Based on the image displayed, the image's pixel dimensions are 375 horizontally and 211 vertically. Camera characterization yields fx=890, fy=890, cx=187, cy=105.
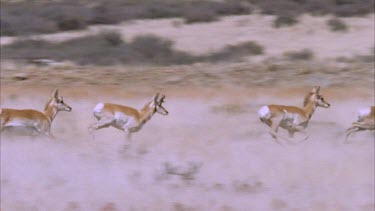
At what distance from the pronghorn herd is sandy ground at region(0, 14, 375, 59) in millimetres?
7354

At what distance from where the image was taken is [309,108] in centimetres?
1201

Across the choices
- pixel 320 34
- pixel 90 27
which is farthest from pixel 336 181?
pixel 90 27

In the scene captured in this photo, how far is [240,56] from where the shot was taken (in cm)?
1870

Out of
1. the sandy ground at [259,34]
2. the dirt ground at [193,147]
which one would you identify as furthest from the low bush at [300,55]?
the dirt ground at [193,147]

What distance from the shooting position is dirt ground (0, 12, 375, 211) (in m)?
8.95

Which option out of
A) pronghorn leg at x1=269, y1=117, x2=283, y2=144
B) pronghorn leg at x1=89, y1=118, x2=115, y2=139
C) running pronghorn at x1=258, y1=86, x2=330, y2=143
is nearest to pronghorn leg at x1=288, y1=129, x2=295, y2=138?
running pronghorn at x1=258, y1=86, x2=330, y2=143

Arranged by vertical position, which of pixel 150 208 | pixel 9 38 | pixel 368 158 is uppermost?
pixel 9 38

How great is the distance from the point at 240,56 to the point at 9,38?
6.51 m

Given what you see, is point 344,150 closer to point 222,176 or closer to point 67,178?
point 222,176

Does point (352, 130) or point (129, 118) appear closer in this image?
point (129, 118)

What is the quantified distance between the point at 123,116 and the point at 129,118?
7.3 inches

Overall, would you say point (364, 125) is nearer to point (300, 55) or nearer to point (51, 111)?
point (51, 111)

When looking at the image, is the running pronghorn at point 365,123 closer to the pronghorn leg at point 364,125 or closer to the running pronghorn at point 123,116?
the pronghorn leg at point 364,125

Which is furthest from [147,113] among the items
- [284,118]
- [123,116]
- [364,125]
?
[364,125]
